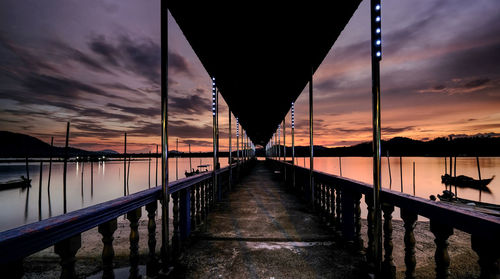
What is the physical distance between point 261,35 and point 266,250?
330 centimetres

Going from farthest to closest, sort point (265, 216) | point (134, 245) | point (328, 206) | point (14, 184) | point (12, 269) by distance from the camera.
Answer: point (14, 184)
point (265, 216)
point (328, 206)
point (134, 245)
point (12, 269)

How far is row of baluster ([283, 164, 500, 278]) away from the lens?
118 cm

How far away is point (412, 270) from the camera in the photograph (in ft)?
5.90

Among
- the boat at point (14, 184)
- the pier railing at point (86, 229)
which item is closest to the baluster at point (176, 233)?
the pier railing at point (86, 229)

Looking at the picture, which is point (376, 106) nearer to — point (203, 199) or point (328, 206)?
point (328, 206)

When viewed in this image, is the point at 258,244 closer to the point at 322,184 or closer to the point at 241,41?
the point at 322,184

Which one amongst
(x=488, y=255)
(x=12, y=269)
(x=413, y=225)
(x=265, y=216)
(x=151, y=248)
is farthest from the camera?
(x=265, y=216)

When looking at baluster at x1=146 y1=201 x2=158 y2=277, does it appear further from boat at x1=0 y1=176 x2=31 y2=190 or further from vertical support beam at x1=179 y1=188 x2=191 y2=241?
boat at x1=0 y1=176 x2=31 y2=190

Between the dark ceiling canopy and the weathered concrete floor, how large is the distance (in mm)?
3130

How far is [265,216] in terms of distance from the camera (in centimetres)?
439

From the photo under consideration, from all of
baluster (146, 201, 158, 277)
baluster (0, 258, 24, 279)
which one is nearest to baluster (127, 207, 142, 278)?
baluster (146, 201, 158, 277)

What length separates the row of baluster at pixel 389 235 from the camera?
1182 mm

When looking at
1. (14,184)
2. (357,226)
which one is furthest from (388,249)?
(14,184)

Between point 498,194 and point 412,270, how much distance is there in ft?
130
